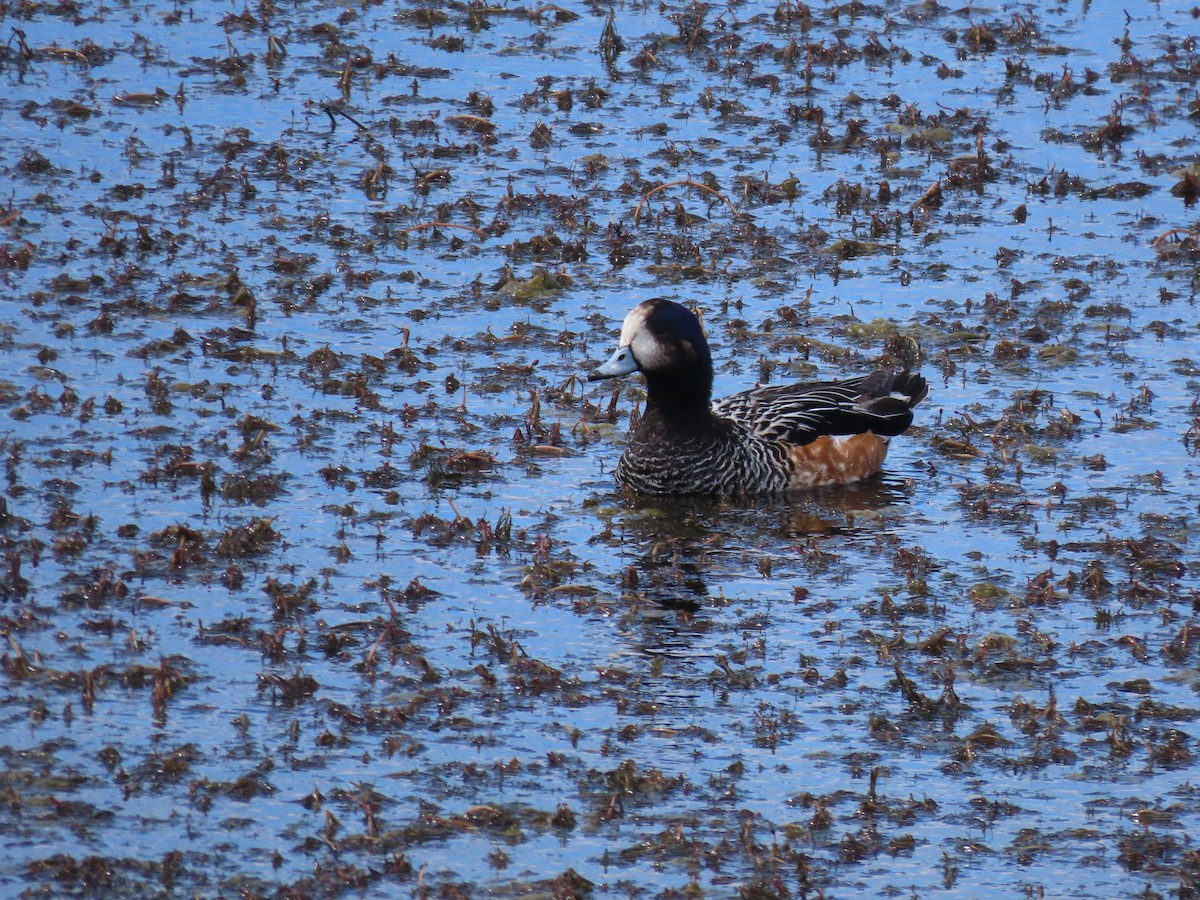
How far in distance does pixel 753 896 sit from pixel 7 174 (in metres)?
9.97

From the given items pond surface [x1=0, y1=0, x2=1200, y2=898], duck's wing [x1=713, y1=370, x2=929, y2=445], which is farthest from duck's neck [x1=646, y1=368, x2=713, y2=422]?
pond surface [x1=0, y1=0, x2=1200, y2=898]

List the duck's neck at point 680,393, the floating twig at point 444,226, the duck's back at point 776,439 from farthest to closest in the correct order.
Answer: the floating twig at point 444,226, the duck's neck at point 680,393, the duck's back at point 776,439

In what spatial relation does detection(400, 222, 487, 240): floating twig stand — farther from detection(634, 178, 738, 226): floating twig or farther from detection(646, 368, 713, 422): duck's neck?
detection(646, 368, 713, 422): duck's neck

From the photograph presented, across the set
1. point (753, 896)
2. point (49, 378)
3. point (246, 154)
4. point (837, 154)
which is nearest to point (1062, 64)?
point (837, 154)

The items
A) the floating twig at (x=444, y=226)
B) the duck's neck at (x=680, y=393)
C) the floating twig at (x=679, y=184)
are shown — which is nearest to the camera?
the duck's neck at (x=680, y=393)

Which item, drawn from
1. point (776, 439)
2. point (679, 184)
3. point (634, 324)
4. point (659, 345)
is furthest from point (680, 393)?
point (679, 184)

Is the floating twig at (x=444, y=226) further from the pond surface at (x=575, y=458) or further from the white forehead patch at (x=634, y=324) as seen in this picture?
the white forehead patch at (x=634, y=324)

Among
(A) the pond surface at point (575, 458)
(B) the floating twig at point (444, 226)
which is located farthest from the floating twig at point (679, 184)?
(B) the floating twig at point (444, 226)

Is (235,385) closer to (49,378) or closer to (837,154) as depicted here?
(49,378)

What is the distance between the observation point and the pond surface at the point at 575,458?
751 cm

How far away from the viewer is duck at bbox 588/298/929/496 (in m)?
11.1

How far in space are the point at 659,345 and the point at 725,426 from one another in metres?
0.66

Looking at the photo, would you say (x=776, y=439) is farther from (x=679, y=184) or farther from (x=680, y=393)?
(x=679, y=184)

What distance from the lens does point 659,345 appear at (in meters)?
11.1
